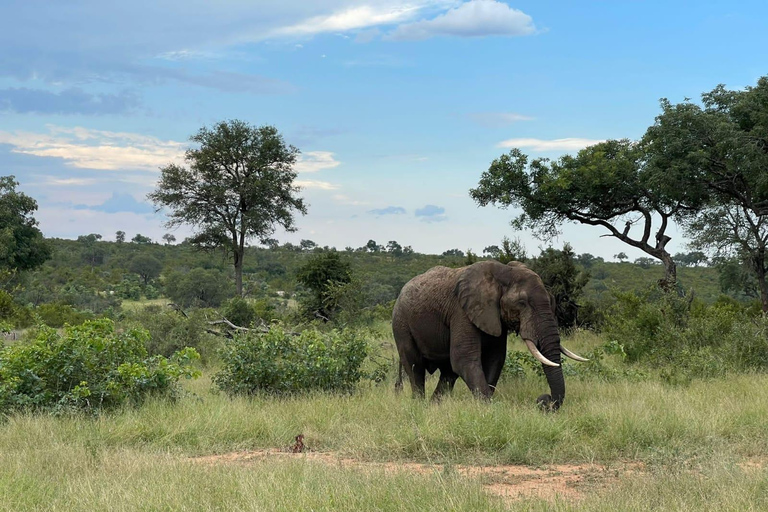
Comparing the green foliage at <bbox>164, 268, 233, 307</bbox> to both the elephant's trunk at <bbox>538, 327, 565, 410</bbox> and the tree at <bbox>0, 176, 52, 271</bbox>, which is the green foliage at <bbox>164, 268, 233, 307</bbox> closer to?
the tree at <bbox>0, 176, 52, 271</bbox>

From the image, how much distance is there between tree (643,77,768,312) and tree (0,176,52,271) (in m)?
30.8

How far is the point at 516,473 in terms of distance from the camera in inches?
287

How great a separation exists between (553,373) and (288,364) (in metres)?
4.05

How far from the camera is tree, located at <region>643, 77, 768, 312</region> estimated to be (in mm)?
23031

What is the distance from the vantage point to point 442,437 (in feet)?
26.7

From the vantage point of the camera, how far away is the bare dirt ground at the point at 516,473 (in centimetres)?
653

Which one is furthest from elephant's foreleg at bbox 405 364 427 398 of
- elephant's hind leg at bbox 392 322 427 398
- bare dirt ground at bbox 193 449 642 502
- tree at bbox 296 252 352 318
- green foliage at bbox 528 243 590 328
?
tree at bbox 296 252 352 318

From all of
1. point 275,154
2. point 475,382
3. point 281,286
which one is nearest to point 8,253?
point 275,154

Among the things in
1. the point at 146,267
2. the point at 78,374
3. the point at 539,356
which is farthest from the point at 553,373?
the point at 146,267

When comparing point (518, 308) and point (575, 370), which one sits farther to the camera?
point (575, 370)

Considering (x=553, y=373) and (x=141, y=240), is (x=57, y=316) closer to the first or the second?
(x=553, y=373)

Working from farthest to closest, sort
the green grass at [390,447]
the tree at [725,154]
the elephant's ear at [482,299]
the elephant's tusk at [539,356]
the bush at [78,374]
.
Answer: the tree at [725,154] → the elephant's ear at [482,299] → the bush at [78,374] → the elephant's tusk at [539,356] → the green grass at [390,447]

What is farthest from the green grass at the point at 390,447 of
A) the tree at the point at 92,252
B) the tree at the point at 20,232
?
the tree at the point at 92,252

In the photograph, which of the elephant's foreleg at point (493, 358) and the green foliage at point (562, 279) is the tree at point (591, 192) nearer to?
the green foliage at point (562, 279)
